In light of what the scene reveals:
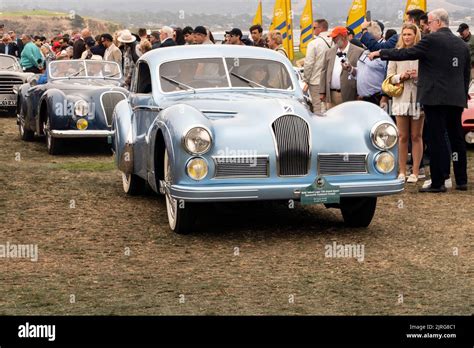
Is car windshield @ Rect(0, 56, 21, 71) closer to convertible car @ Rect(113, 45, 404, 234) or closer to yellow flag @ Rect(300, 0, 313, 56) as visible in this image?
convertible car @ Rect(113, 45, 404, 234)

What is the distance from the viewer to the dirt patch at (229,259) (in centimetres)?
651

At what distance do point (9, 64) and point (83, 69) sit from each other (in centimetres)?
827

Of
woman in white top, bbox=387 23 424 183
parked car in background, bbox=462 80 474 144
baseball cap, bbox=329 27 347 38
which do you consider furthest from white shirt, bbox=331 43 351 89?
parked car in background, bbox=462 80 474 144

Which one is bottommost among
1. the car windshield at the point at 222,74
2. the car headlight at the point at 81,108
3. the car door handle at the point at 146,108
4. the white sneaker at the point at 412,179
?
the white sneaker at the point at 412,179

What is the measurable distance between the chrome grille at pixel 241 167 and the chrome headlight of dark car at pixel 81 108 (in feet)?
23.2

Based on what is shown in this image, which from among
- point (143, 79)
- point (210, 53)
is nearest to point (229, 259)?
point (210, 53)

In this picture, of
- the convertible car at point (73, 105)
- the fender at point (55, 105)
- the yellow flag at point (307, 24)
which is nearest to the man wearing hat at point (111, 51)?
the convertible car at point (73, 105)

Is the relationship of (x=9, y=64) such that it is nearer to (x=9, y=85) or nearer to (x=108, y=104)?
(x=9, y=85)

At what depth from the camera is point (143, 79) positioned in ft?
35.6

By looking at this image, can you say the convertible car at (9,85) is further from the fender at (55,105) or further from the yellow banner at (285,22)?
the yellow banner at (285,22)

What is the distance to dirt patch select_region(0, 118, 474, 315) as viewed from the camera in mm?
6508

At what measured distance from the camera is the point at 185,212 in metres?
8.67
